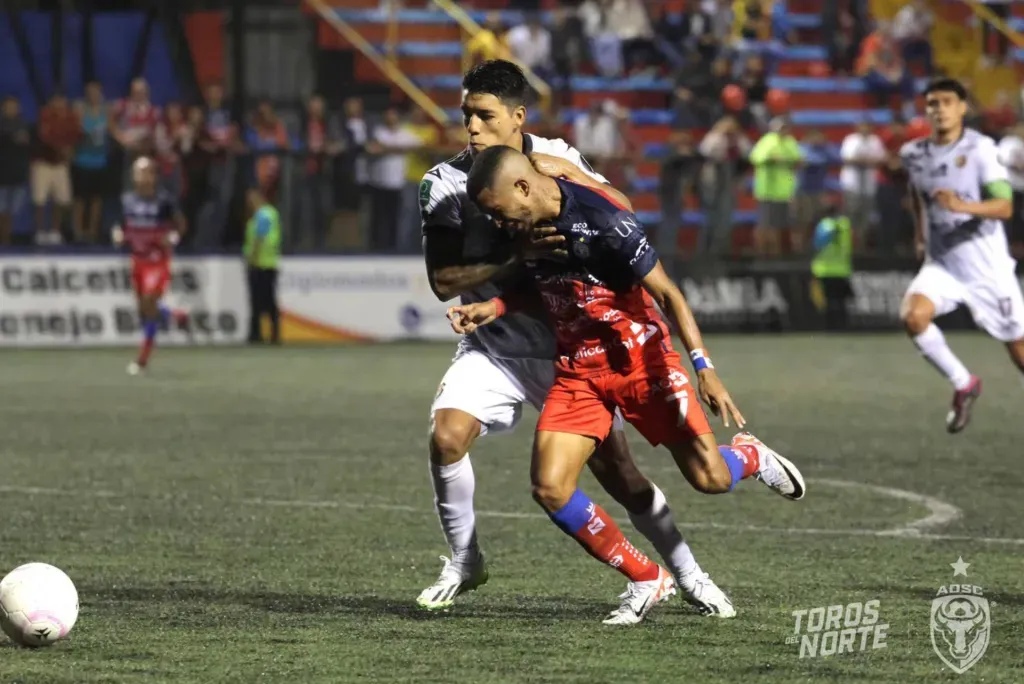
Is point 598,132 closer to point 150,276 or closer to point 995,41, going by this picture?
point 150,276

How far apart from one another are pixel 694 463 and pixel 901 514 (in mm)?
3409

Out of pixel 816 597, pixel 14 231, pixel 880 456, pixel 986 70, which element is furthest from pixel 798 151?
pixel 816 597

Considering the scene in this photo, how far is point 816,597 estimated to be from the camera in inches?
282

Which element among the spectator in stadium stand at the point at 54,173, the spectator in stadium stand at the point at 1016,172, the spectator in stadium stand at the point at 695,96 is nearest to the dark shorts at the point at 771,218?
the spectator in stadium stand at the point at 695,96

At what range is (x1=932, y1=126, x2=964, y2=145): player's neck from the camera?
1262 centimetres

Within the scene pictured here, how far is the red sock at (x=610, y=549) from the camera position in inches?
262

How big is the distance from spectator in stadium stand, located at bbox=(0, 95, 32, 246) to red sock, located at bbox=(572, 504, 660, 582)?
16.9 meters

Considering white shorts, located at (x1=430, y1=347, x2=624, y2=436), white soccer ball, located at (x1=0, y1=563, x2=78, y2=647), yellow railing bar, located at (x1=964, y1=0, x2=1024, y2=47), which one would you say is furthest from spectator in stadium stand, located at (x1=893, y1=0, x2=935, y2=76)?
white soccer ball, located at (x1=0, y1=563, x2=78, y2=647)

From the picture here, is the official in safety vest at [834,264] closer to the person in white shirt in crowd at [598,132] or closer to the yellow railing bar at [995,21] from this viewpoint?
the person in white shirt in crowd at [598,132]

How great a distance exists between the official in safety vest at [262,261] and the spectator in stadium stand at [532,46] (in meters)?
6.09

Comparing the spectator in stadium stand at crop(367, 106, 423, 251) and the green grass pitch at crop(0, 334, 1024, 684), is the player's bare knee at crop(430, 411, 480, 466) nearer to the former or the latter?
the green grass pitch at crop(0, 334, 1024, 684)

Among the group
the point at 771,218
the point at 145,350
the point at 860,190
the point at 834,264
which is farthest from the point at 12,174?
the point at 860,190

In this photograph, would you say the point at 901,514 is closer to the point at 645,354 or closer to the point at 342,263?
the point at 645,354

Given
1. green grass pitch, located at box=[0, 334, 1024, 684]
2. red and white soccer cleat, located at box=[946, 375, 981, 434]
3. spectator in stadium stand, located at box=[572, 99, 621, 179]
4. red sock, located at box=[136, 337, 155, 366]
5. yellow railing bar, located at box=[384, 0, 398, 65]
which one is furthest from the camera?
yellow railing bar, located at box=[384, 0, 398, 65]
